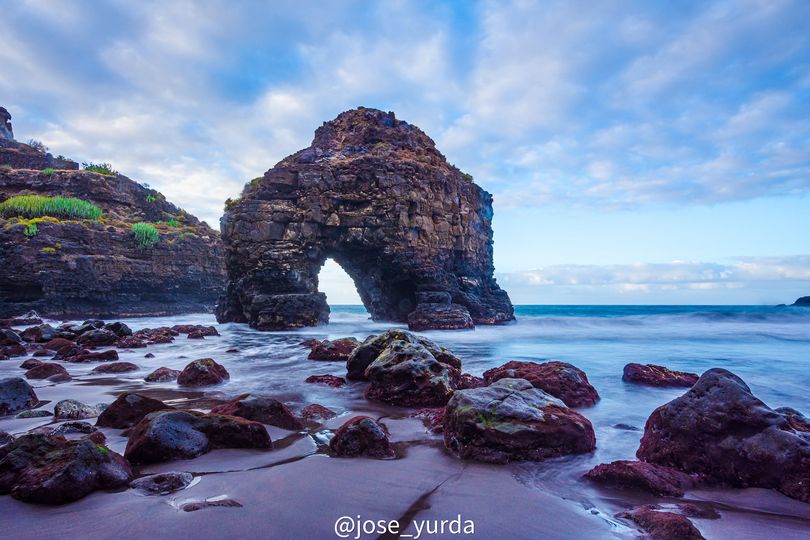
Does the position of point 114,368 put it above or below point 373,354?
below

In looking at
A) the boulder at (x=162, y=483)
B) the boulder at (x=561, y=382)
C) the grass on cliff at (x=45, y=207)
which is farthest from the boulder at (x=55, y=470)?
the grass on cliff at (x=45, y=207)

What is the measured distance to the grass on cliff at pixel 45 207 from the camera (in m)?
27.5

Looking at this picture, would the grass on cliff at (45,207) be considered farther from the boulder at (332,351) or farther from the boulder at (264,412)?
the boulder at (264,412)

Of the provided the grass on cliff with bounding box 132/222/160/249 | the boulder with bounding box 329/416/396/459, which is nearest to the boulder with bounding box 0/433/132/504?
the boulder with bounding box 329/416/396/459

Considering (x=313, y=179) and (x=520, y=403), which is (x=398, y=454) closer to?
(x=520, y=403)

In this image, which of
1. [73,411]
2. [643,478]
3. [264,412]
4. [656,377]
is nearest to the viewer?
[643,478]

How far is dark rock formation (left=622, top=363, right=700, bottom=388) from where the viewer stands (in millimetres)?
7070

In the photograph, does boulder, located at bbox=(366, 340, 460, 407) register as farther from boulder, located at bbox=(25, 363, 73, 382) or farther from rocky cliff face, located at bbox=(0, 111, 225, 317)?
rocky cliff face, located at bbox=(0, 111, 225, 317)

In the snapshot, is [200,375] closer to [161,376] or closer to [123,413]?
[161,376]

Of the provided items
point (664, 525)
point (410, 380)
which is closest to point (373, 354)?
point (410, 380)

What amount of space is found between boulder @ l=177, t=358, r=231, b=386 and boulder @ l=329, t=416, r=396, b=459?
13.6 feet

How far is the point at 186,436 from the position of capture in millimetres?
3277

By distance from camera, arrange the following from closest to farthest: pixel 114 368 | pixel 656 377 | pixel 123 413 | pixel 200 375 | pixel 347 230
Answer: pixel 123 413
pixel 200 375
pixel 656 377
pixel 114 368
pixel 347 230

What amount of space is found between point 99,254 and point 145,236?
345cm
